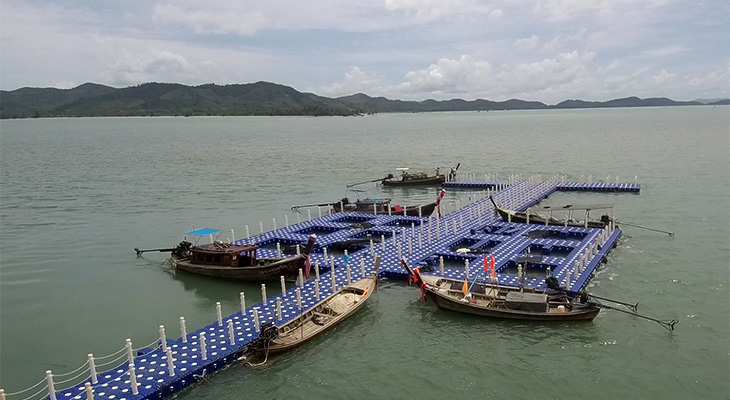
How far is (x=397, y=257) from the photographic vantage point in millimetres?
31953

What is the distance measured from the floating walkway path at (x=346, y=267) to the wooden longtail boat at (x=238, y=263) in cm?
142

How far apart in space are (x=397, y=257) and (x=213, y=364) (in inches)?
590

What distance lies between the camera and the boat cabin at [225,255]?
30094 mm

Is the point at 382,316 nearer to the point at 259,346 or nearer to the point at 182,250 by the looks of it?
the point at 259,346

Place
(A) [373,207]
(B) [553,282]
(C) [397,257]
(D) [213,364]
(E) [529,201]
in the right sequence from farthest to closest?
(E) [529,201] → (A) [373,207] → (C) [397,257] → (B) [553,282] → (D) [213,364]

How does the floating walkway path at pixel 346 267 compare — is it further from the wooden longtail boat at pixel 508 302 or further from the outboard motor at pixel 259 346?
the wooden longtail boat at pixel 508 302

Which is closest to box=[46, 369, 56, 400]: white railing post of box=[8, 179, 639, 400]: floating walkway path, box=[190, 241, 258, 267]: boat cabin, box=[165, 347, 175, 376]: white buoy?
box=[8, 179, 639, 400]: floating walkway path

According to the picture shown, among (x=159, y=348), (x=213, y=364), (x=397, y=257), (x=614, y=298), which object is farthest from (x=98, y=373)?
(x=614, y=298)

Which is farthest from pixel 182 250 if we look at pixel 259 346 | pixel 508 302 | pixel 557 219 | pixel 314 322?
pixel 557 219

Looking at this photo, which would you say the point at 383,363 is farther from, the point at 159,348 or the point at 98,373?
the point at 98,373

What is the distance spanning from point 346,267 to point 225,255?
737 centimetres

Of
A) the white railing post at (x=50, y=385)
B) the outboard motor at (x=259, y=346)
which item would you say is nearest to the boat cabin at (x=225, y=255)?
the outboard motor at (x=259, y=346)

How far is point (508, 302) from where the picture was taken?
23328 millimetres

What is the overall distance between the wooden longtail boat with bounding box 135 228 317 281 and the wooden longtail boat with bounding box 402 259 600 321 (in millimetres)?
7406
